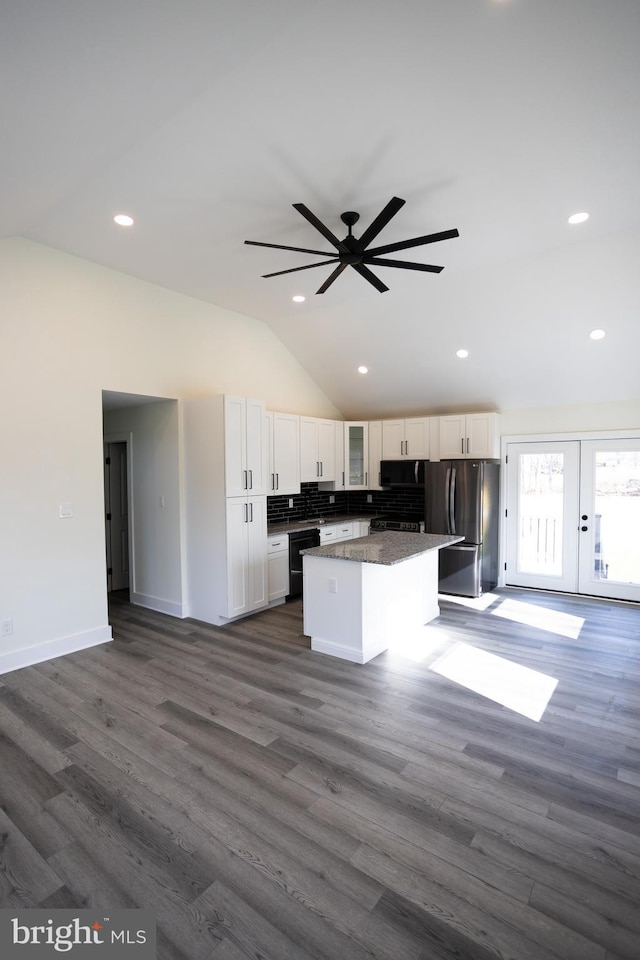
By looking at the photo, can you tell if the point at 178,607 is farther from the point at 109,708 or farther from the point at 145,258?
the point at 145,258

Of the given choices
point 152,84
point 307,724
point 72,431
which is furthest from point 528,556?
point 152,84

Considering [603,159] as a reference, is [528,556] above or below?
below

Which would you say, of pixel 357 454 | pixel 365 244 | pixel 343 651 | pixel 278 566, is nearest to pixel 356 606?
pixel 343 651

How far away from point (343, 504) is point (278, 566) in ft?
8.58

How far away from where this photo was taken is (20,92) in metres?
2.10

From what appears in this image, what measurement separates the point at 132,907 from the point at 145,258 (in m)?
4.42

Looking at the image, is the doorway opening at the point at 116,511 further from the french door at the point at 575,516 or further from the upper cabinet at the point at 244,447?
the french door at the point at 575,516

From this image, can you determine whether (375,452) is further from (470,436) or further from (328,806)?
(328,806)

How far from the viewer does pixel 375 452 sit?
23.7 ft

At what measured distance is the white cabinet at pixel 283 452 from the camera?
590 cm

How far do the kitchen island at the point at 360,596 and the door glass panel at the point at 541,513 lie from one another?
228 centimetres

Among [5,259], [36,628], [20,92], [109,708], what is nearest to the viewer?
[20,92]

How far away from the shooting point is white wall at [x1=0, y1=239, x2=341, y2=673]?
376 cm

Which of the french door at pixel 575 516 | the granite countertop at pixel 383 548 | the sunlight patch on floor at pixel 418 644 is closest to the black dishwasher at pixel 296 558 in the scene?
the granite countertop at pixel 383 548
